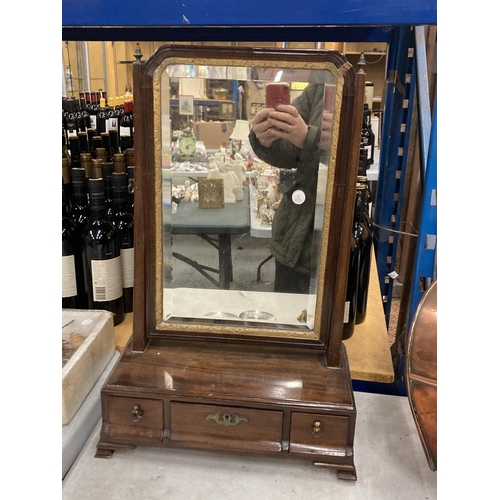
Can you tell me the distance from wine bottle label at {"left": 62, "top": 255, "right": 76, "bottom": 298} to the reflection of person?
436 millimetres

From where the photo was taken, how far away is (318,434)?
0.69m

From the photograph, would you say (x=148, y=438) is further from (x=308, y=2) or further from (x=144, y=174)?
(x=308, y=2)

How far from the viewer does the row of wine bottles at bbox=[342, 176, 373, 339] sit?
94 cm

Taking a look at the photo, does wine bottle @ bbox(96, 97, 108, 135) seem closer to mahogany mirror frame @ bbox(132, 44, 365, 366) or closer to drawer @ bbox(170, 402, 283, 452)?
mahogany mirror frame @ bbox(132, 44, 365, 366)

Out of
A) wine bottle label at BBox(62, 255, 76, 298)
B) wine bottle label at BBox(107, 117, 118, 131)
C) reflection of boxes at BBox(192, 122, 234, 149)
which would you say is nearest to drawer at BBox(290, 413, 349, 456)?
reflection of boxes at BBox(192, 122, 234, 149)

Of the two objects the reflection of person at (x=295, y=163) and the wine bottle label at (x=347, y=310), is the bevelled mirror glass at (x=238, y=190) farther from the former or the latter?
the wine bottle label at (x=347, y=310)

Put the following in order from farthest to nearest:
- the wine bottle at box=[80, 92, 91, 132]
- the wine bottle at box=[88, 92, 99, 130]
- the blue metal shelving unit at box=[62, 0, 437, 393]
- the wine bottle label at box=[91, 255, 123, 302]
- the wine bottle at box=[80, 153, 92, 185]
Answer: the wine bottle at box=[88, 92, 99, 130], the wine bottle at box=[80, 92, 91, 132], the wine bottle at box=[80, 153, 92, 185], the wine bottle label at box=[91, 255, 123, 302], the blue metal shelving unit at box=[62, 0, 437, 393]

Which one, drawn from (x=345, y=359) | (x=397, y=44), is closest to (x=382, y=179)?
(x=397, y=44)

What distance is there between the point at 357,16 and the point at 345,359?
1.77ft

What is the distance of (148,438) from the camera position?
0.71m

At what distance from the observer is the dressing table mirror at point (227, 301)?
0.68 m

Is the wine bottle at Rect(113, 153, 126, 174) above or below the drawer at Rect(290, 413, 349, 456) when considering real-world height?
above

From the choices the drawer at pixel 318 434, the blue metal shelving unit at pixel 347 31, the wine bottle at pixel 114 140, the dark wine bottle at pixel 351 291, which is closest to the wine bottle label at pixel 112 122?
the wine bottle at pixel 114 140

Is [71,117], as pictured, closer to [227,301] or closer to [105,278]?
[105,278]
